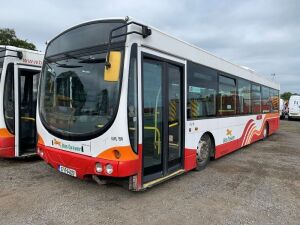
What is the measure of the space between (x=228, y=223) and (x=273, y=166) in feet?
13.3

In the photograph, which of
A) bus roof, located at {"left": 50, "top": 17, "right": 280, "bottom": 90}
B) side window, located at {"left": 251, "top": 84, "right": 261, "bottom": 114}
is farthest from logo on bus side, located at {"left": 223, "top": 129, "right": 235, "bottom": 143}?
side window, located at {"left": 251, "top": 84, "right": 261, "bottom": 114}

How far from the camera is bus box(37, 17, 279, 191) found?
429 centimetres

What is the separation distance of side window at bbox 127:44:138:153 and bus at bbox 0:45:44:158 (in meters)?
3.70

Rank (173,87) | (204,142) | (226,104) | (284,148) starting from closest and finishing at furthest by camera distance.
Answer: (173,87), (204,142), (226,104), (284,148)

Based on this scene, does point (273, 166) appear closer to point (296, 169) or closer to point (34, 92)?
point (296, 169)

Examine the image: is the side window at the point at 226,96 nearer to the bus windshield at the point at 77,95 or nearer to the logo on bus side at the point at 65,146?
the bus windshield at the point at 77,95

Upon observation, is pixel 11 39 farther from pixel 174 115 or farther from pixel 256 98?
pixel 174 115

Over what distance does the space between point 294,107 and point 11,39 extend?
99.3 feet

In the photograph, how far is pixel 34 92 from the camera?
725cm

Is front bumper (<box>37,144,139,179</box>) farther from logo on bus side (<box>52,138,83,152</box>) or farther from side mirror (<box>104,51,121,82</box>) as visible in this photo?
side mirror (<box>104,51,121,82</box>)

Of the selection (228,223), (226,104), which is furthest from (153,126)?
(226,104)

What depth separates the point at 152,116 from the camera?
4.83 metres

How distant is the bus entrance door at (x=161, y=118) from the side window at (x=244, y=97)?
12.1ft

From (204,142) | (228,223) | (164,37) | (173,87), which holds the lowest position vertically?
(228,223)
